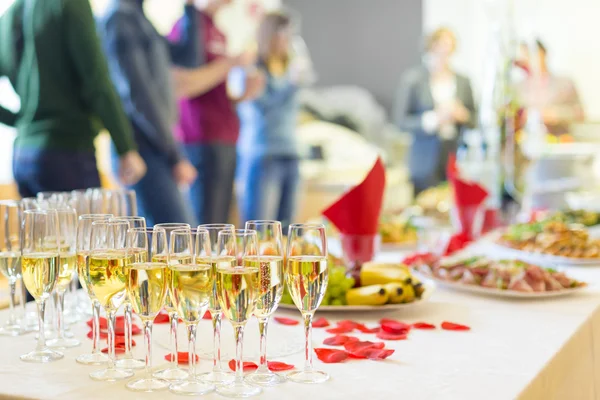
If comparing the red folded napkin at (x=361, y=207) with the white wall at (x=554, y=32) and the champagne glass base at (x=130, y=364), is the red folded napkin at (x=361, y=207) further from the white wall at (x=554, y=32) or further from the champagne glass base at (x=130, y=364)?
the white wall at (x=554, y=32)

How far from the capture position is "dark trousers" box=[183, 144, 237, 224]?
3402 millimetres

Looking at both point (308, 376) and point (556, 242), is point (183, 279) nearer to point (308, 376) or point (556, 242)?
point (308, 376)

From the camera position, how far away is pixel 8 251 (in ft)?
3.77

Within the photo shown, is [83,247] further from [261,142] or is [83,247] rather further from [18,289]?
[261,142]

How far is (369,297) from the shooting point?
130 cm

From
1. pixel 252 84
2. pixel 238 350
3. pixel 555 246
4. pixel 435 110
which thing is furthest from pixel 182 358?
pixel 435 110

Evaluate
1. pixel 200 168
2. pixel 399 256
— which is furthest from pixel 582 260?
pixel 200 168

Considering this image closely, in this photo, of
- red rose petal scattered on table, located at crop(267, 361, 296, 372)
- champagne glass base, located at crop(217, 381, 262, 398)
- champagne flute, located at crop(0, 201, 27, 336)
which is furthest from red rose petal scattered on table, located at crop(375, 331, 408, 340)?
champagne flute, located at crop(0, 201, 27, 336)

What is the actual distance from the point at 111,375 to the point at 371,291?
53 centimetres

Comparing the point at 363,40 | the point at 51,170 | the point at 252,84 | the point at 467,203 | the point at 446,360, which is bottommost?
the point at 446,360

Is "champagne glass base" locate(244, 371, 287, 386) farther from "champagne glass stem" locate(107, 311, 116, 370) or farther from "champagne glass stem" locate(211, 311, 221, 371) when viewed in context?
"champagne glass stem" locate(107, 311, 116, 370)

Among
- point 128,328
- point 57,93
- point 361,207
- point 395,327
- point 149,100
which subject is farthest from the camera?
point 149,100

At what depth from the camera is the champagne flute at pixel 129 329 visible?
0.95m

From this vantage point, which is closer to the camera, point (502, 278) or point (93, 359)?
point (93, 359)
